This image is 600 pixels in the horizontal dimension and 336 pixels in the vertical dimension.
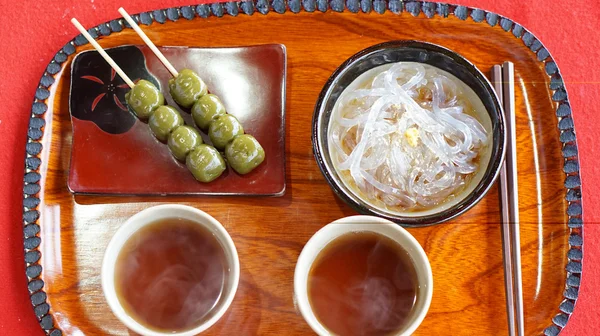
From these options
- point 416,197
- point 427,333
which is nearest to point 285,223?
point 416,197

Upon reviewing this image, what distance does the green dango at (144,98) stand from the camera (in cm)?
178

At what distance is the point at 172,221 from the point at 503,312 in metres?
1.00

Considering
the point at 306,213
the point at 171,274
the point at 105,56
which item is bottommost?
the point at 171,274

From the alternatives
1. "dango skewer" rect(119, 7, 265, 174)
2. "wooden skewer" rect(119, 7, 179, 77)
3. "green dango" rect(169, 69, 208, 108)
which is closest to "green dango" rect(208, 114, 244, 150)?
"dango skewer" rect(119, 7, 265, 174)

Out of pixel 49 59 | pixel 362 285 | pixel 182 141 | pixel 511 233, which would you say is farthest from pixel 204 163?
pixel 511 233

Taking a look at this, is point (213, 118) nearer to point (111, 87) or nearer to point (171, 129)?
point (171, 129)

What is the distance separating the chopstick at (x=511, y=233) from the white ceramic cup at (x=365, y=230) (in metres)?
0.33

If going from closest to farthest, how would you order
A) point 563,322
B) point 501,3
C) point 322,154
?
point 322,154 < point 563,322 < point 501,3

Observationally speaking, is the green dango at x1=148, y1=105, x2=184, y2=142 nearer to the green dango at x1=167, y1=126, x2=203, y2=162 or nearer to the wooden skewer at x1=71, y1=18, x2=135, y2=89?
the green dango at x1=167, y1=126, x2=203, y2=162

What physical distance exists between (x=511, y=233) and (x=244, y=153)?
0.82m

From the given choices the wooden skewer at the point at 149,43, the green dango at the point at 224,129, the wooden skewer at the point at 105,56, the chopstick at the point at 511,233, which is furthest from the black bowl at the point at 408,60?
the wooden skewer at the point at 105,56

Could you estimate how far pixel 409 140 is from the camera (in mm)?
1645

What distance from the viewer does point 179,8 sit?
75.1 inches

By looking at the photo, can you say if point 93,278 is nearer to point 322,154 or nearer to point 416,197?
point 322,154
